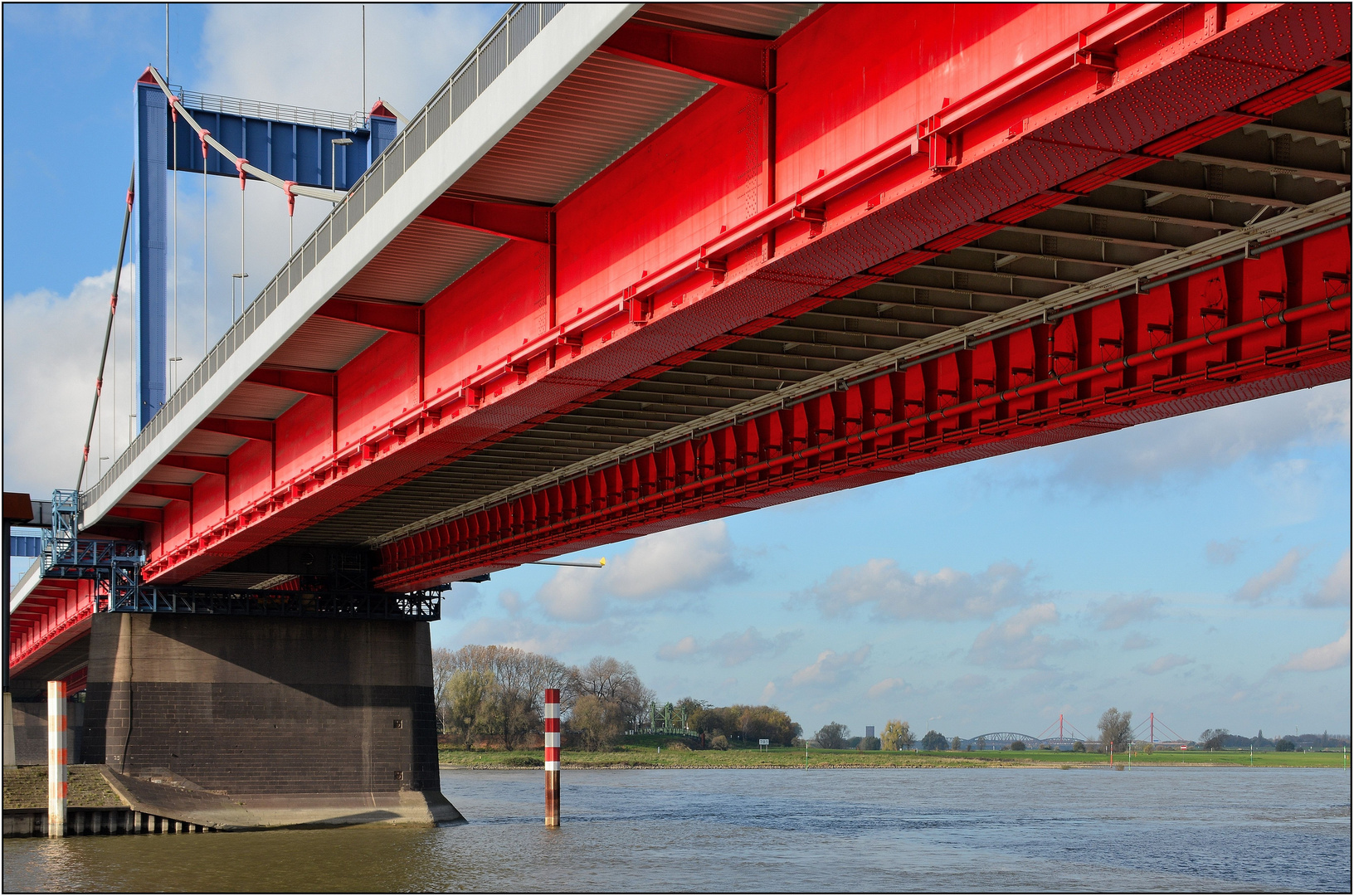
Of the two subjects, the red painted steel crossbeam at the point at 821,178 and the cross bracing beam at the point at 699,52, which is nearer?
the red painted steel crossbeam at the point at 821,178

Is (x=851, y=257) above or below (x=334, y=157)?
below

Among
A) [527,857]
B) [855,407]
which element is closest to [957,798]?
[527,857]

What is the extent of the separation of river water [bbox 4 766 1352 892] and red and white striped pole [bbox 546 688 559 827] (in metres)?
0.71

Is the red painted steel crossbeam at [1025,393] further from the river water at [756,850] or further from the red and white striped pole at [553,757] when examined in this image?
the red and white striped pole at [553,757]

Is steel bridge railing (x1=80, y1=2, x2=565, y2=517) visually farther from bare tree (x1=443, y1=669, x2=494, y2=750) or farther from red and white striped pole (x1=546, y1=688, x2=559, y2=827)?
bare tree (x1=443, y1=669, x2=494, y2=750)

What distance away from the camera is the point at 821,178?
517 inches

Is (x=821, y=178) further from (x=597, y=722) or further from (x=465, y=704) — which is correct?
(x=597, y=722)

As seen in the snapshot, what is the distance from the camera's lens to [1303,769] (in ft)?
419

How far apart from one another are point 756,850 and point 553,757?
9.74 metres

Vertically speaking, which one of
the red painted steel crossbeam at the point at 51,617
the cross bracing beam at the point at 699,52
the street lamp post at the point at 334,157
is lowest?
the red painted steel crossbeam at the point at 51,617

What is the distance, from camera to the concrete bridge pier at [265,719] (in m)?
41.8

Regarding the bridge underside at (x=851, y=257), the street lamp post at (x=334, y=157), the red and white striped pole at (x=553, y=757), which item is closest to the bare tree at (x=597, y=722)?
the red and white striped pole at (x=553, y=757)

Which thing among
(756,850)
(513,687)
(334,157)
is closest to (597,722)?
(513,687)

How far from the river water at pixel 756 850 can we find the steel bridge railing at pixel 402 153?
429 inches
